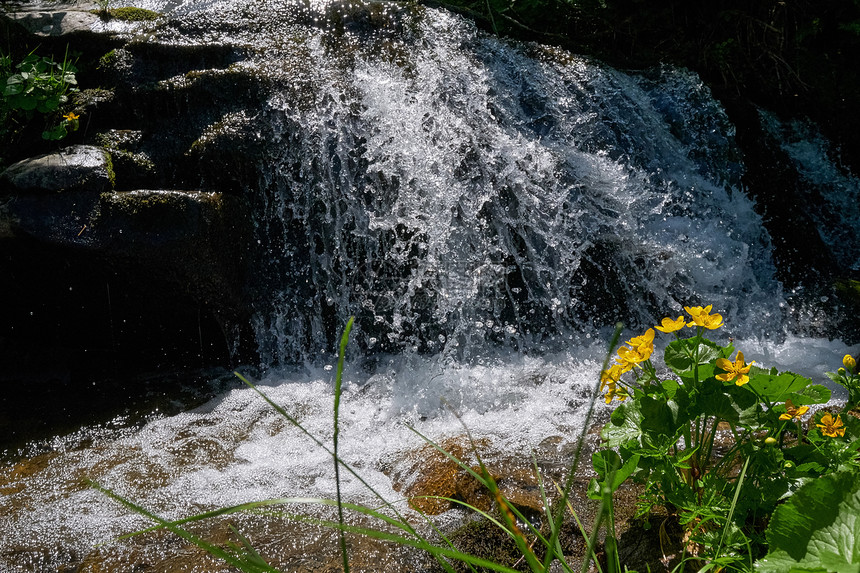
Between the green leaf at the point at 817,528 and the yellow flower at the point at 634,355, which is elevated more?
the yellow flower at the point at 634,355

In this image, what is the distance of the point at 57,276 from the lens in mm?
3857

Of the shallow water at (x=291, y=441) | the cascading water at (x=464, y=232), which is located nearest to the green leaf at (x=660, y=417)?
the shallow water at (x=291, y=441)

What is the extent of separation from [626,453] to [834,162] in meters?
4.99

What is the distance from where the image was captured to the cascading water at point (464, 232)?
3.66 m

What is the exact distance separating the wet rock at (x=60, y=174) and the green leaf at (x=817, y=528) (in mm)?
3896

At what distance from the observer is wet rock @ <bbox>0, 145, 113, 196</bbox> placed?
3773 millimetres

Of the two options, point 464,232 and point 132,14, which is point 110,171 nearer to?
point 132,14

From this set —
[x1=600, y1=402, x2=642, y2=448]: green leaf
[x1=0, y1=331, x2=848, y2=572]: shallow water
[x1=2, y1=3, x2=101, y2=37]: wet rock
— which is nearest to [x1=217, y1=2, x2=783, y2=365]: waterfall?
[x1=0, y1=331, x2=848, y2=572]: shallow water

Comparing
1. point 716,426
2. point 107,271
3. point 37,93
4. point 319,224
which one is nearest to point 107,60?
point 37,93

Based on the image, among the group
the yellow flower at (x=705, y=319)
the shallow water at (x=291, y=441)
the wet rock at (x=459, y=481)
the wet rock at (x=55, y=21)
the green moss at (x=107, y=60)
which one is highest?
the wet rock at (x=55, y=21)

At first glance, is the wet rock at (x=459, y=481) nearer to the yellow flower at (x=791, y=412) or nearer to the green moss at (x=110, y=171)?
the yellow flower at (x=791, y=412)

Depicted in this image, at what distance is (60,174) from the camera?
3.82m

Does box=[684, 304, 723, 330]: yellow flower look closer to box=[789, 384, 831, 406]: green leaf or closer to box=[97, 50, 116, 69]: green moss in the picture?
box=[789, 384, 831, 406]: green leaf

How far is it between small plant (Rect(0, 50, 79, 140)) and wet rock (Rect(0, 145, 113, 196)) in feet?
0.91
